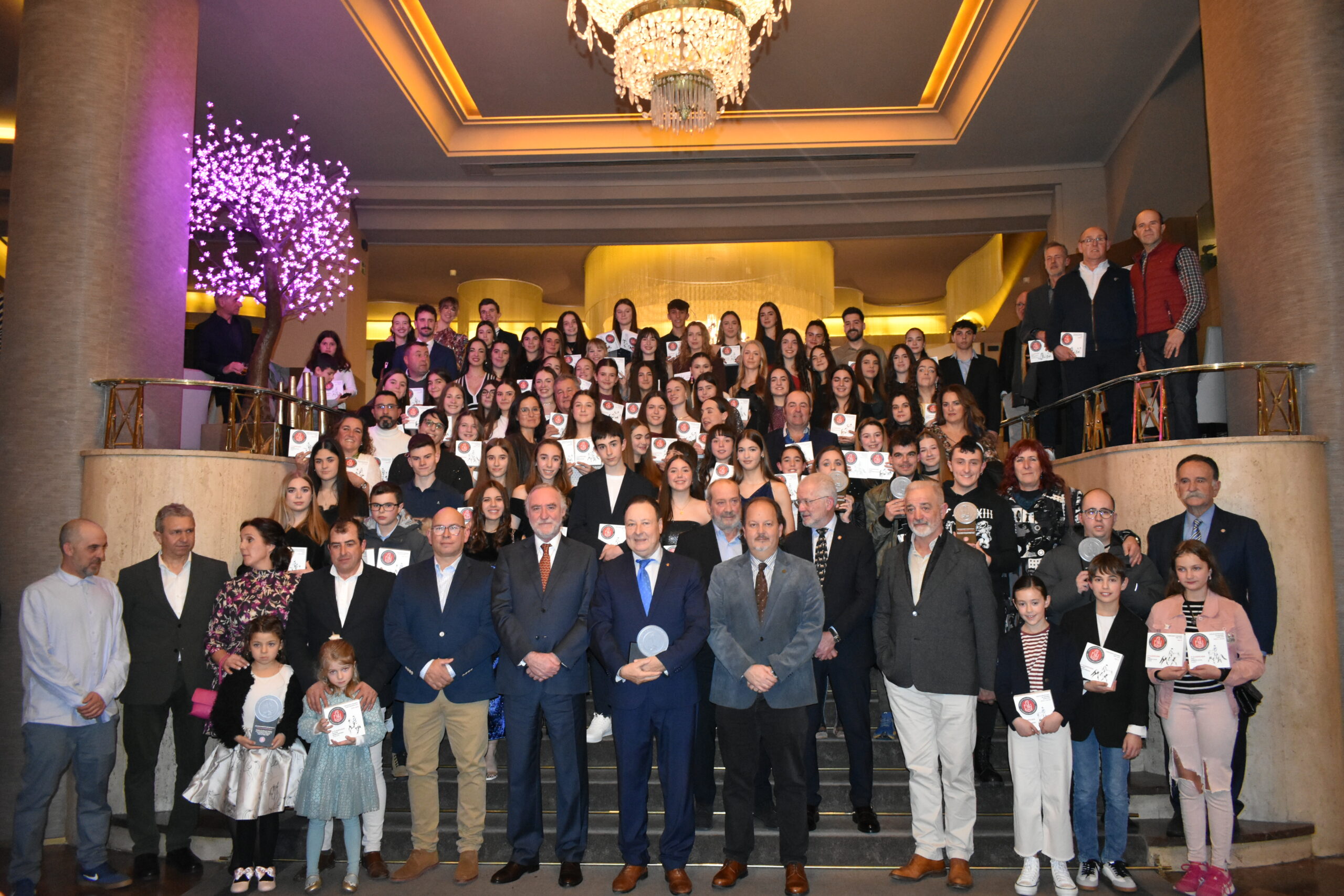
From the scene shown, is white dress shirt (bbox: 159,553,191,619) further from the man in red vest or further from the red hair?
the man in red vest

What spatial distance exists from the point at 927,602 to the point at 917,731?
628 mm

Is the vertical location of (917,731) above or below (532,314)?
below

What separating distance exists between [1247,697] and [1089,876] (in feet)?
4.26

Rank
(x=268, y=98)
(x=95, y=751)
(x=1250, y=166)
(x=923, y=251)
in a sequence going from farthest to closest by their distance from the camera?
(x=923, y=251) → (x=268, y=98) → (x=1250, y=166) → (x=95, y=751)

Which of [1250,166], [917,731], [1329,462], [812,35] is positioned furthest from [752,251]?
[917,731]

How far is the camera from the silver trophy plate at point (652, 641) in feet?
15.1

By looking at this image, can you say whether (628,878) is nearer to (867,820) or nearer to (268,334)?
(867,820)

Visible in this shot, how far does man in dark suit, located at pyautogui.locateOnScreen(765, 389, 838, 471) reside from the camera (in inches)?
284

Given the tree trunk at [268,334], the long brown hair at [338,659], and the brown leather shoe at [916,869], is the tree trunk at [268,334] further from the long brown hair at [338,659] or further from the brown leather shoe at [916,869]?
the brown leather shoe at [916,869]

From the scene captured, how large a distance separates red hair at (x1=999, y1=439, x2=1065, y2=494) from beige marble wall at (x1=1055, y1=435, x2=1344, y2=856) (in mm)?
893

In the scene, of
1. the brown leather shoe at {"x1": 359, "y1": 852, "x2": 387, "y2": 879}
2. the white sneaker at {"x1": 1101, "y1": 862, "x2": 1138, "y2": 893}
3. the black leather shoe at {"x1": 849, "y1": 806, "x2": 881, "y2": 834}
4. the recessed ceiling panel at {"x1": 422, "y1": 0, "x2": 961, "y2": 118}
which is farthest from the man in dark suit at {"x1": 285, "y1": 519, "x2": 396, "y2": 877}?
the recessed ceiling panel at {"x1": 422, "y1": 0, "x2": 961, "y2": 118}

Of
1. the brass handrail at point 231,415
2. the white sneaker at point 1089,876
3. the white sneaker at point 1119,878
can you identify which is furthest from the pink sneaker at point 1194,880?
the brass handrail at point 231,415

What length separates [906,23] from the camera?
9.16 meters

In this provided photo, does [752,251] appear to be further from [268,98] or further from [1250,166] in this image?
[1250,166]
